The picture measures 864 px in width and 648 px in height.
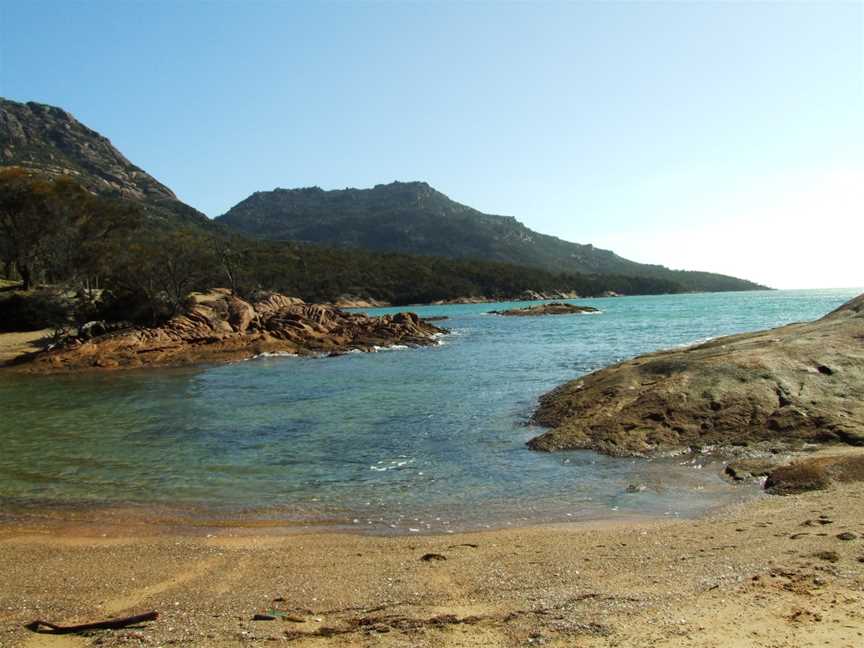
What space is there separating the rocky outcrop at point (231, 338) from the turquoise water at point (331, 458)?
29.8 ft

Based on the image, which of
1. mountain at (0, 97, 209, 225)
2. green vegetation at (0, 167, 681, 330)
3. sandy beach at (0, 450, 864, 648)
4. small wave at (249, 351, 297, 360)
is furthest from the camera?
mountain at (0, 97, 209, 225)

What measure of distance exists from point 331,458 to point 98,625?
719 cm

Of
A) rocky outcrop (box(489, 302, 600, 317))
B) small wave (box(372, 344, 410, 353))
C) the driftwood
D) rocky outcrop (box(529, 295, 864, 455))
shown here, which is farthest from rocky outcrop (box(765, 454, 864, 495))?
rocky outcrop (box(489, 302, 600, 317))

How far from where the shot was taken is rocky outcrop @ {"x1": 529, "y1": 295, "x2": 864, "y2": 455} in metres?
11.2

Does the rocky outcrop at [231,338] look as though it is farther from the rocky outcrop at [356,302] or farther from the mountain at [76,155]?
the mountain at [76,155]

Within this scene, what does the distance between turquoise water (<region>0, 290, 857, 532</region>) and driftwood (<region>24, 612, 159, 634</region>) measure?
359 cm

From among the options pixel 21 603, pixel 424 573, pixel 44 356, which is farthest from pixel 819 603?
pixel 44 356

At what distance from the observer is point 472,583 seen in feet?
19.6

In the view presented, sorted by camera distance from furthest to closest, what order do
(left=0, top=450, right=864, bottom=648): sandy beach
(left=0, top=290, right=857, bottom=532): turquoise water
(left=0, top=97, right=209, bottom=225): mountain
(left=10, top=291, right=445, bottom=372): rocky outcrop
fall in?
1. (left=0, top=97, right=209, bottom=225): mountain
2. (left=10, top=291, right=445, bottom=372): rocky outcrop
3. (left=0, top=290, right=857, bottom=532): turquoise water
4. (left=0, top=450, right=864, bottom=648): sandy beach

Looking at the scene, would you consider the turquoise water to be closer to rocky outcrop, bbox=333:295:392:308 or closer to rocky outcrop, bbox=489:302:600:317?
rocky outcrop, bbox=489:302:600:317

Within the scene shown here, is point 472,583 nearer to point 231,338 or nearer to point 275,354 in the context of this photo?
point 275,354

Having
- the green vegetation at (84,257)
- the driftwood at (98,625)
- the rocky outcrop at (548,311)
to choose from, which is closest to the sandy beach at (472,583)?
the driftwood at (98,625)

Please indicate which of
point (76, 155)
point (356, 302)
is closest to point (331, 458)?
point (356, 302)

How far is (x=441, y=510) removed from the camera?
897cm
